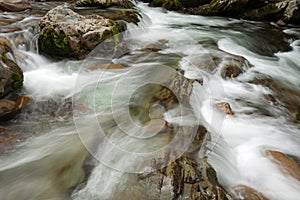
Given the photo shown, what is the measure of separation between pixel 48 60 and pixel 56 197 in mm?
4720

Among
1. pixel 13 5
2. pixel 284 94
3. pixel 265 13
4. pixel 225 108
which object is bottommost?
pixel 284 94

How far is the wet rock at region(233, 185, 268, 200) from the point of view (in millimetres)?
3107

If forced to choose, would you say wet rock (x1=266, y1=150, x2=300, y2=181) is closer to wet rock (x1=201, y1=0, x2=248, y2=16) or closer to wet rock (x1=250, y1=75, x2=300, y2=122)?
wet rock (x1=250, y1=75, x2=300, y2=122)

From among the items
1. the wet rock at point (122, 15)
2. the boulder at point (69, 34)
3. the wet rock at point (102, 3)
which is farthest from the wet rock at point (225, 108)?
the wet rock at point (102, 3)

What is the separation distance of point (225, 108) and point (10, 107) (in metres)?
4.22

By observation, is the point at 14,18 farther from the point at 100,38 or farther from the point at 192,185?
the point at 192,185

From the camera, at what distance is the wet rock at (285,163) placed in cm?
351

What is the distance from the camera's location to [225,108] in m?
5.06

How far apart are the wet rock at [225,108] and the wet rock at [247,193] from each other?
1.96m

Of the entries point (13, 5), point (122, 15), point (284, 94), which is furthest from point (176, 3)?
point (284, 94)

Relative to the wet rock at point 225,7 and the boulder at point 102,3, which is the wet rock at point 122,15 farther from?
the wet rock at point 225,7

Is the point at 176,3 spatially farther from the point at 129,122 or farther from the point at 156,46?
the point at 129,122

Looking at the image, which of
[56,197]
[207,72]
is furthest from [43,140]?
[207,72]

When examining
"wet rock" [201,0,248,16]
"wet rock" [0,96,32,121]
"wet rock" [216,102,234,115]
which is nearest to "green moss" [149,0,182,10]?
"wet rock" [201,0,248,16]
